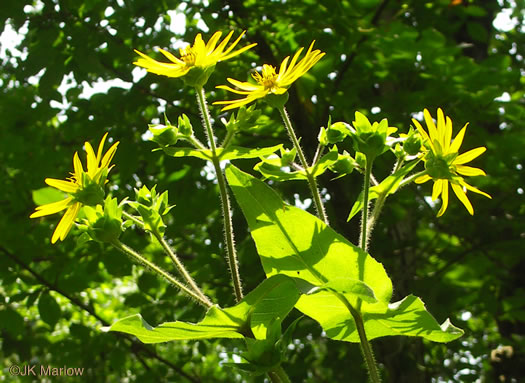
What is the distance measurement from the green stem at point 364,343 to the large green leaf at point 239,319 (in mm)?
98

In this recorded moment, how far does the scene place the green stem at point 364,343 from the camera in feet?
3.19

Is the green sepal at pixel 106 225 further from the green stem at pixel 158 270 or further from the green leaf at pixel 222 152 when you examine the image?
the green leaf at pixel 222 152

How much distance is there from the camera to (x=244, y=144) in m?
2.64

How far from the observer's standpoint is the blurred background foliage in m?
2.38

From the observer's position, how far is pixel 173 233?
249cm

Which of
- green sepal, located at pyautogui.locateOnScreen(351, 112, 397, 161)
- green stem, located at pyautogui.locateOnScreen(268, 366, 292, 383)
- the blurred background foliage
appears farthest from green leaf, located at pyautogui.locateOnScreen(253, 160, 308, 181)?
the blurred background foliage

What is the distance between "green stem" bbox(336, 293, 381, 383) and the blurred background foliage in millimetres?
1151

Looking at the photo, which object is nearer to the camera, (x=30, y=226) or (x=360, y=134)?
(x=360, y=134)

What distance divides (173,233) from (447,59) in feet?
4.66

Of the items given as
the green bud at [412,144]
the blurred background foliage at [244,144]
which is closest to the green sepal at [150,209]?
the green bud at [412,144]

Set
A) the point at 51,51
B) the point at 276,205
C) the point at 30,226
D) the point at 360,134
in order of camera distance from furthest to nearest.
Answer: the point at 30,226
the point at 51,51
the point at 360,134
the point at 276,205

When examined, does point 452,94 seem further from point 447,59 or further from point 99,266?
point 99,266

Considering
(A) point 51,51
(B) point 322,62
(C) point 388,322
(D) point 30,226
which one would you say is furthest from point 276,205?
(D) point 30,226

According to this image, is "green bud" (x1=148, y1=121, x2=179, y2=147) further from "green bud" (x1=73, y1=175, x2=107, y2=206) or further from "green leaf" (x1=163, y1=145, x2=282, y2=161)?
"green bud" (x1=73, y1=175, x2=107, y2=206)
